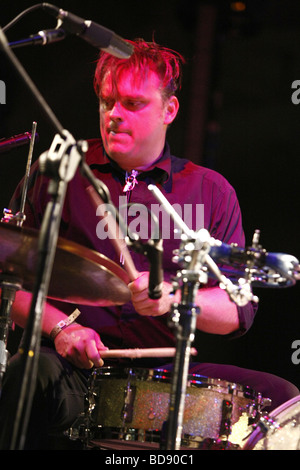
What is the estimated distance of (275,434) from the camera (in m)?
1.73

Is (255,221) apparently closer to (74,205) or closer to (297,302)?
(297,302)

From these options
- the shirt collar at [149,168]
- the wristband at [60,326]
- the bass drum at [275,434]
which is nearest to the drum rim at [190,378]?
the bass drum at [275,434]

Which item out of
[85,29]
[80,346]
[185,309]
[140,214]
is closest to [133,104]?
[140,214]

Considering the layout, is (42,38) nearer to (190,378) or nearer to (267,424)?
(190,378)

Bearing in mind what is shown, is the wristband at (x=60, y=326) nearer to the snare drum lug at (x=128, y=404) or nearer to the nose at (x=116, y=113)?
the snare drum lug at (x=128, y=404)

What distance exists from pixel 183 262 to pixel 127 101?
4.03ft

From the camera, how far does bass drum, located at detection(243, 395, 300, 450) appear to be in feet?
5.61

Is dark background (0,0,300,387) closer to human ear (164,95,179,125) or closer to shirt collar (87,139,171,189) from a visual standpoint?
human ear (164,95,179,125)

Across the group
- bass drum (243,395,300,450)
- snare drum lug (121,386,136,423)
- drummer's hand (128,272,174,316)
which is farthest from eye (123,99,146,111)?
bass drum (243,395,300,450)

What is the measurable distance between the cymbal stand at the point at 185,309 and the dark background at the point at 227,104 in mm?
1582

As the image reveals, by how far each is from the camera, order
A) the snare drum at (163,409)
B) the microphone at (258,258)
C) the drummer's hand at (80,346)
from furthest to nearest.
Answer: the drummer's hand at (80,346) < the snare drum at (163,409) < the microphone at (258,258)

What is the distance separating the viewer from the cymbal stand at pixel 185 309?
4.51 ft

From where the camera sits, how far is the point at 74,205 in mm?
2506

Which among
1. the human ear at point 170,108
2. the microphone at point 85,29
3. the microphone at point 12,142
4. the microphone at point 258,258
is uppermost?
the human ear at point 170,108
